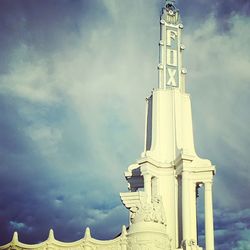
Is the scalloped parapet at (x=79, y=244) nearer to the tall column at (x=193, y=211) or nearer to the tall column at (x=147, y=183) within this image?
the tall column at (x=147, y=183)

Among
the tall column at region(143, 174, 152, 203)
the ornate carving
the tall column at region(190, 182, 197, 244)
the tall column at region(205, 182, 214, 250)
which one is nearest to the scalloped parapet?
the ornate carving

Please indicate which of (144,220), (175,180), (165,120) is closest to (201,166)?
(175,180)

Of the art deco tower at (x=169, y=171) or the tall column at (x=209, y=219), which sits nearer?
the art deco tower at (x=169, y=171)

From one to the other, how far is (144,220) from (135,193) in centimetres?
895

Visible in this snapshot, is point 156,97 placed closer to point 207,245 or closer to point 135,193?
point 135,193

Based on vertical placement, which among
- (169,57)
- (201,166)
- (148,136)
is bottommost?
(201,166)

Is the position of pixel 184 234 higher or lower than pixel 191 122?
lower

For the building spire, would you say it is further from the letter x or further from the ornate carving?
the ornate carving

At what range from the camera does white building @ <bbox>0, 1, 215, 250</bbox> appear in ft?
149

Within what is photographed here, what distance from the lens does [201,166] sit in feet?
176

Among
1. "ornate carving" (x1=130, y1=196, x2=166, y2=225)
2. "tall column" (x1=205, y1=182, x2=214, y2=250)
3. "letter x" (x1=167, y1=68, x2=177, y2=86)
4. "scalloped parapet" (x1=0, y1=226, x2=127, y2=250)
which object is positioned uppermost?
"letter x" (x1=167, y1=68, x2=177, y2=86)

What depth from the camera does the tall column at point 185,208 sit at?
165 ft

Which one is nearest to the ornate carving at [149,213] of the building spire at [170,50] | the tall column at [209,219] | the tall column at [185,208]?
the tall column at [185,208]

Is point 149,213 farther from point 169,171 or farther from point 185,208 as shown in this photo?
point 169,171
